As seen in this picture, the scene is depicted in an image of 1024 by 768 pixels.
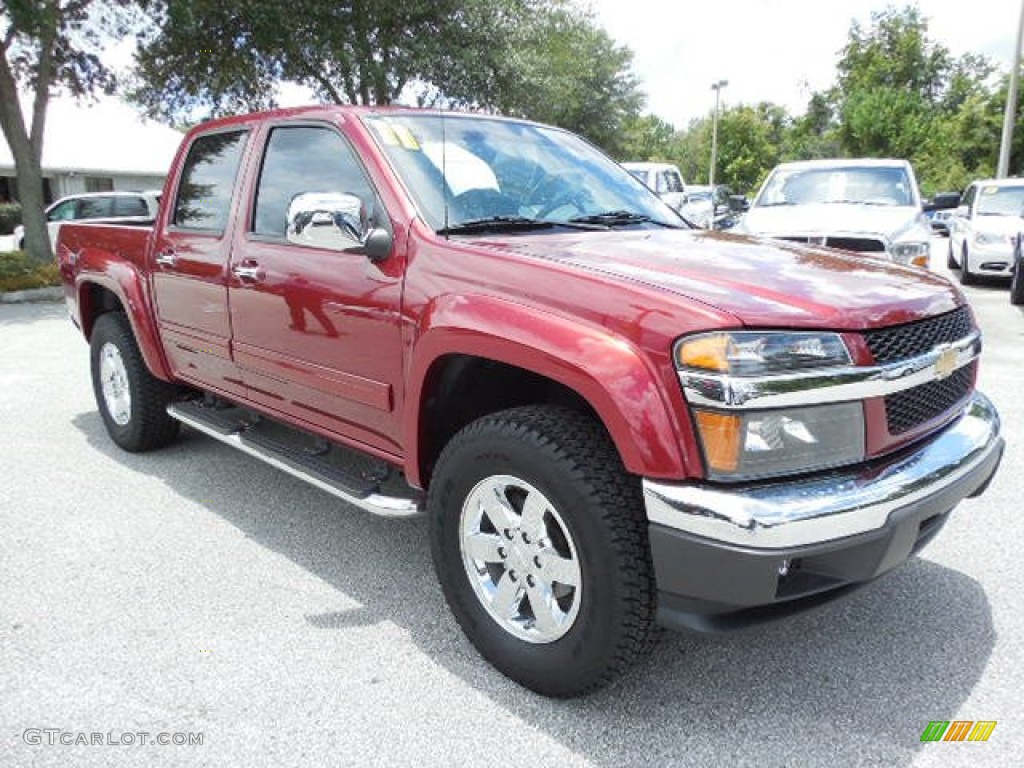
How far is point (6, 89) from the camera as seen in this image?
1392 centimetres

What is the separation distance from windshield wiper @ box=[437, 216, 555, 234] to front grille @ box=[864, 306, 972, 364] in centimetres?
135

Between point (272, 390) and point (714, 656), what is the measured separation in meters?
2.18

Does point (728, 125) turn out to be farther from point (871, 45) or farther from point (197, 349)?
point (197, 349)

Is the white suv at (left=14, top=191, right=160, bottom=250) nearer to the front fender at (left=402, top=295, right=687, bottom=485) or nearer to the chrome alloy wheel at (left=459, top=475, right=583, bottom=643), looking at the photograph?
the front fender at (left=402, top=295, right=687, bottom=485)

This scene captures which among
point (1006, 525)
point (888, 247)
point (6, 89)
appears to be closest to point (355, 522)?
point (1006, 525)

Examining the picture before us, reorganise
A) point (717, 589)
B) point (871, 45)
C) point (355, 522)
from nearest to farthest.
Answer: point (717, 589) < point (355, 522) < point (871, 45)

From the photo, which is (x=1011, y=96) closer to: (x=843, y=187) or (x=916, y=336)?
(x=843, y=187)

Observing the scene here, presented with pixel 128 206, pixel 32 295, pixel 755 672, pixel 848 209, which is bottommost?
pixel 755 672

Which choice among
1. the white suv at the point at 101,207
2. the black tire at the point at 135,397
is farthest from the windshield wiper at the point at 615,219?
the white suv at the point at 101,207

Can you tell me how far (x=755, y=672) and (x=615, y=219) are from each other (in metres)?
1.86

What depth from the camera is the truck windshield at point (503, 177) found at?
3.10 metres

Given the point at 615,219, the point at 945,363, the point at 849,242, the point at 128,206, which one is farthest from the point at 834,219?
the point at 128,206

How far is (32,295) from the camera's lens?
12562 mm

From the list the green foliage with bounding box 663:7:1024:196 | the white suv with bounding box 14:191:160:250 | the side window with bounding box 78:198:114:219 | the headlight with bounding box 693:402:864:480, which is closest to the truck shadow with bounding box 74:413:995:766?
the headlight with bounding box 693:402:864:480
